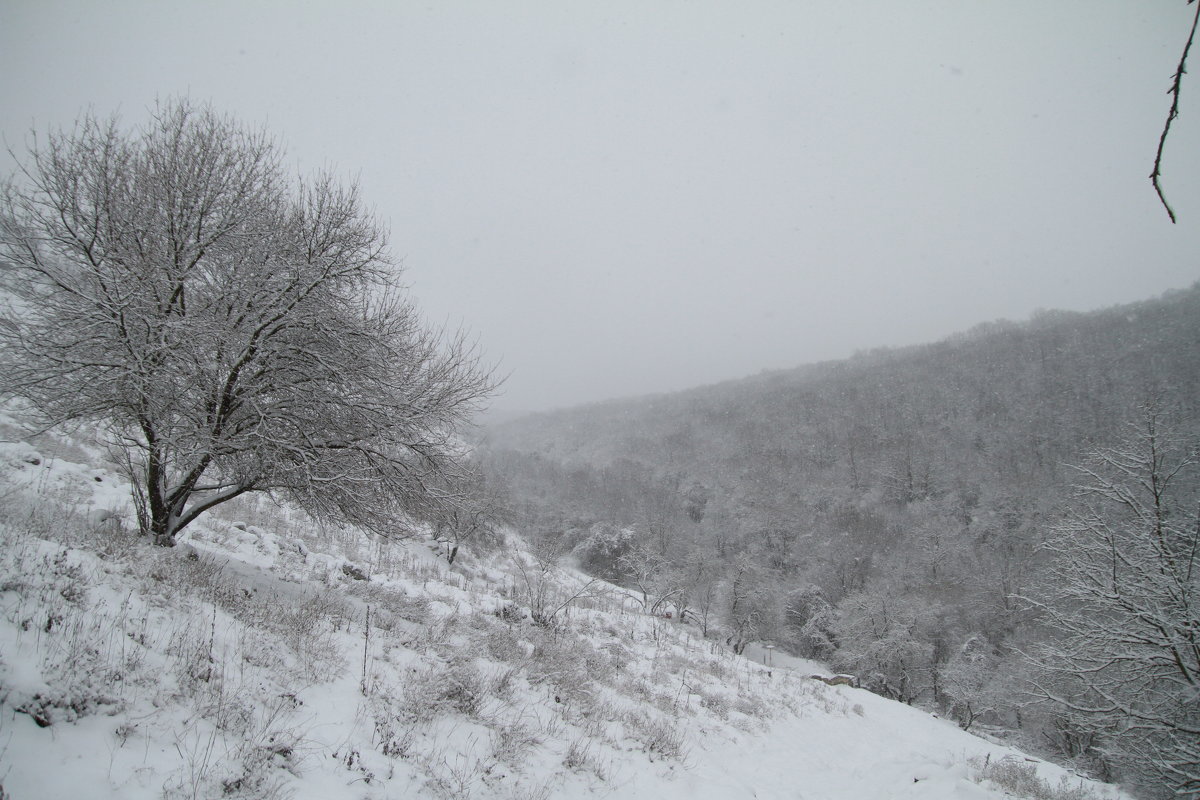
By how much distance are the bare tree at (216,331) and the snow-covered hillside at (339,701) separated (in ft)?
4.59

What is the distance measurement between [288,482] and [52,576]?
2461mm

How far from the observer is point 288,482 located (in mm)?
6332

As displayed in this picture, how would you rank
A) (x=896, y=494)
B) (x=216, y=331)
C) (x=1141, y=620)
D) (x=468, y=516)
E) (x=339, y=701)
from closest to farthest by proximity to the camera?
(x=339, y=701) → (x=216, y=331) → (x=1141, y=620) → (x=468, y=516) → (x=896, y=494)

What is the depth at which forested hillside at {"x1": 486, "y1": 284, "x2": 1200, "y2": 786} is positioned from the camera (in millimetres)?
32219

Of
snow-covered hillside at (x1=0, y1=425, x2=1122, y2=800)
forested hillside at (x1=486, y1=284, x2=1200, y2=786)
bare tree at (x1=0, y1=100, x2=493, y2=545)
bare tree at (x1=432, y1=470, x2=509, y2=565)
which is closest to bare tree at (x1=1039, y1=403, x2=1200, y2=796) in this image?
forested hillside at (x1=486, y1=284, x2=1200, y2=786)

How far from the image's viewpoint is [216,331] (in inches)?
213

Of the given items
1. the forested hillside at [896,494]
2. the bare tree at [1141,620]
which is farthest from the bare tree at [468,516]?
the bare tree at [1141,620]

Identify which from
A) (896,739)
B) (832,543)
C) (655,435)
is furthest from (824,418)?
(896,739)

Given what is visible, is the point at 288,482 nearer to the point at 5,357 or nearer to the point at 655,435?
the point at 5,357

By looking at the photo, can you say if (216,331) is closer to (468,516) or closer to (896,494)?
(468,516)

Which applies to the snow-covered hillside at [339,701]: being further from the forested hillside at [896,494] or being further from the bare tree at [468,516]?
the forested hillside at [896,494]

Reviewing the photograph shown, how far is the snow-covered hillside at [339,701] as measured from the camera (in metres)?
2.91

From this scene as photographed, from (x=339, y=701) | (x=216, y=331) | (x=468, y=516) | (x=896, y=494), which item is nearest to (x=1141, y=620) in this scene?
(x=468, y=516)

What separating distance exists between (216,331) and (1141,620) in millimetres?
18192
